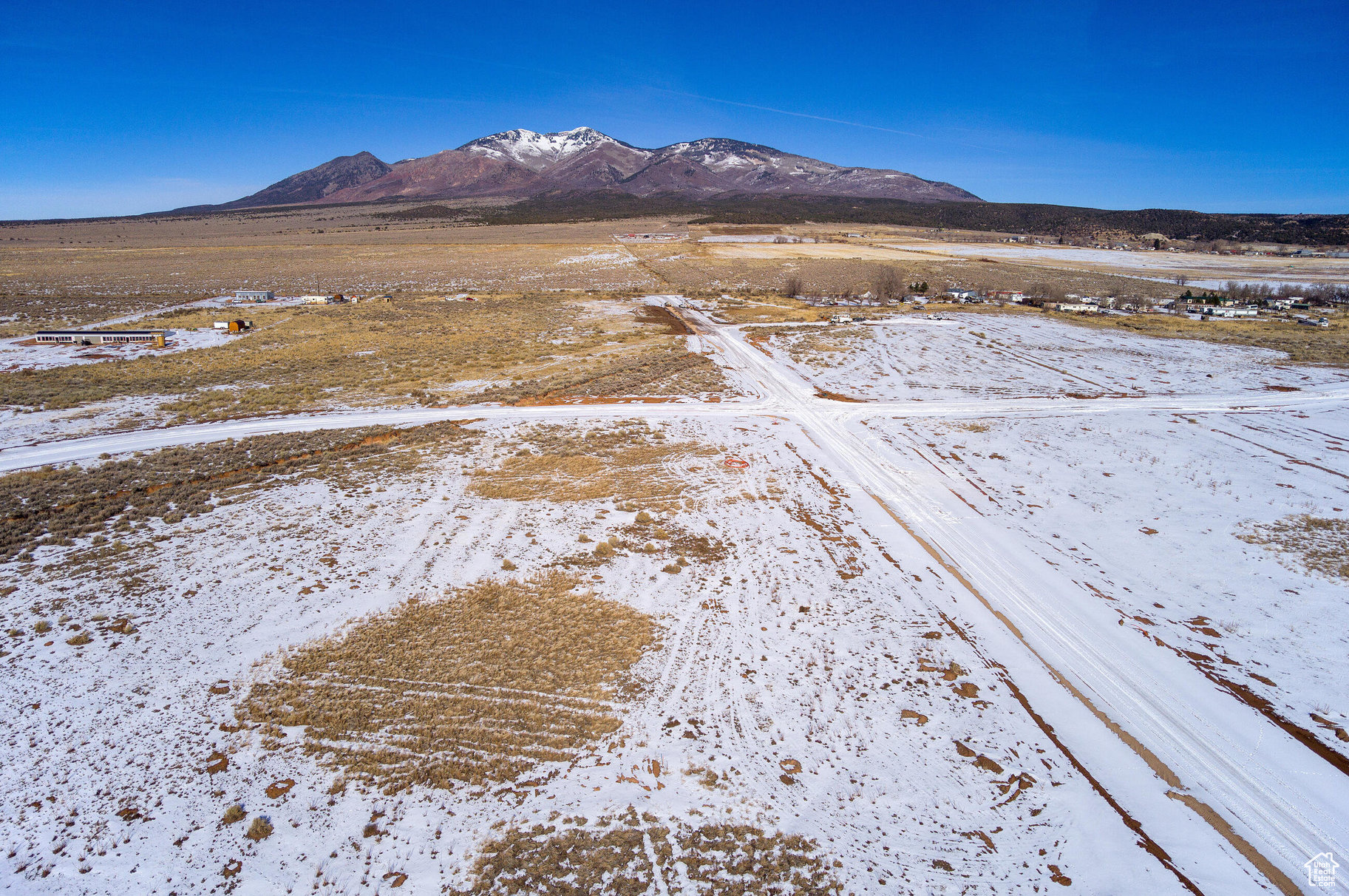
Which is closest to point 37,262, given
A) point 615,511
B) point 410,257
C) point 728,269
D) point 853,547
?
point 410,257

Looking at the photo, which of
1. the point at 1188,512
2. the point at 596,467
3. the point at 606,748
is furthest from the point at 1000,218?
the point at 606,748

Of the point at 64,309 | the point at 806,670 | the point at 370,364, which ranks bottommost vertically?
the point at 806,670

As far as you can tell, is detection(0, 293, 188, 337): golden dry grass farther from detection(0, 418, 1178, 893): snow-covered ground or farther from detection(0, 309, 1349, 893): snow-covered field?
detection(0, 418, 1178, 893): snow-covered ground

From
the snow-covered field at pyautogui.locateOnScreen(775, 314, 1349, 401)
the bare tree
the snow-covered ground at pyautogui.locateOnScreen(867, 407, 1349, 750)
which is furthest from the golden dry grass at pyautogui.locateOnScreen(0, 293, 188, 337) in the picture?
the bare tree

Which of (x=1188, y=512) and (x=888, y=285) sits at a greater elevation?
(x=888, y=285)

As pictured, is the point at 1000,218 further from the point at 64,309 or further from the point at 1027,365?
the point at 64,309

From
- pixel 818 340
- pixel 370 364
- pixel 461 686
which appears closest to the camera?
pixel 461 686

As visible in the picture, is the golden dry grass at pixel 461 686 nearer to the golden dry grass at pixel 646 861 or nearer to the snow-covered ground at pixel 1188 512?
the golden dry grass at pixel 646 861

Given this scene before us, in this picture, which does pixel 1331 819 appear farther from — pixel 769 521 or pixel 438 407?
pixel 438 407

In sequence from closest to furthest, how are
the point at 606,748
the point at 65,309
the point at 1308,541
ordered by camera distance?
the point at 606,748 → the point at 1308,541 → the point at 65,309
